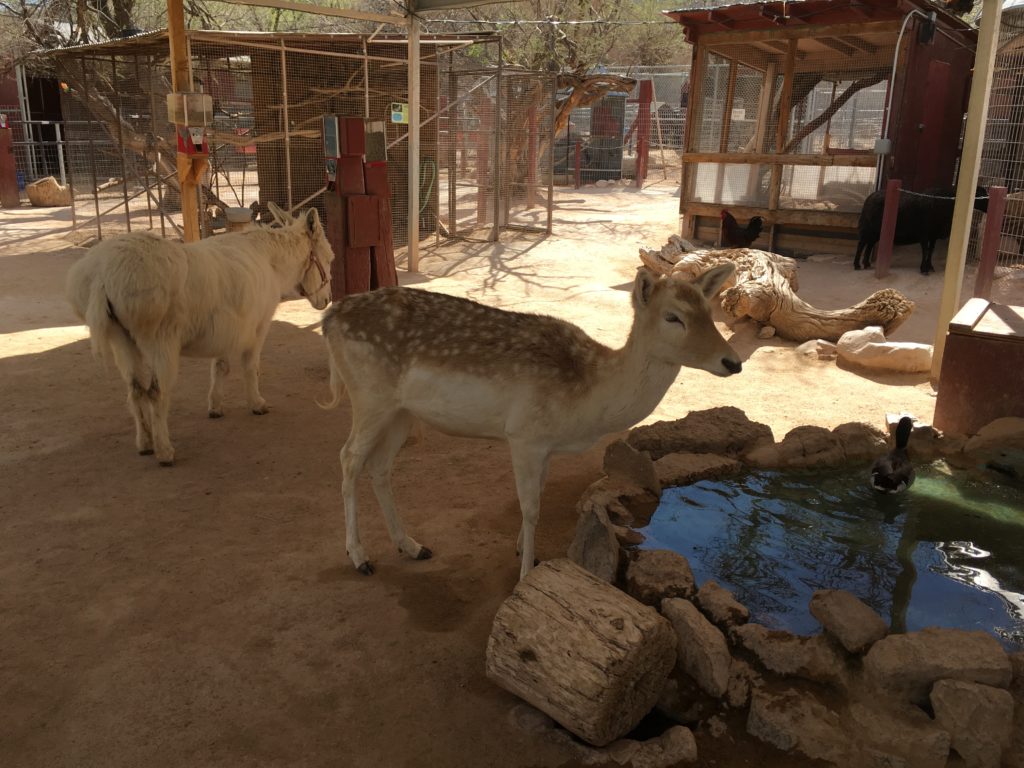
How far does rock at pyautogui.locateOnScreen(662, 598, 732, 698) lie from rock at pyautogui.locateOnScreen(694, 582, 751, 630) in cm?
11

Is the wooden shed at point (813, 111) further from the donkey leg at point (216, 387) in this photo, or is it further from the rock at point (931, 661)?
the rock at point (931, 661)

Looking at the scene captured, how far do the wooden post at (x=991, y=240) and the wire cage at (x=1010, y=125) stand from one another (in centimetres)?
239

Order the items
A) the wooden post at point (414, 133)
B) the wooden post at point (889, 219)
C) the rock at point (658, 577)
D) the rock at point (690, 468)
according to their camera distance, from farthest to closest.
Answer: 1. the wooden post at point (889, 219)
2. the wooden post at point (414, 133)
3. the rock at point (690, 468)
4. the rock at point (658, 577)

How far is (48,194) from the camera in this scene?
19500mm

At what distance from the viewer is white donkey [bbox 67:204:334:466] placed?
5.32m

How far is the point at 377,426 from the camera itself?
4.18m

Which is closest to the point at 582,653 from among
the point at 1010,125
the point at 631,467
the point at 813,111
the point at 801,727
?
the point at 801,727

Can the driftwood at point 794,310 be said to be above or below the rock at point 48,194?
below

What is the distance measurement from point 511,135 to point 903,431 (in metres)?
11.8

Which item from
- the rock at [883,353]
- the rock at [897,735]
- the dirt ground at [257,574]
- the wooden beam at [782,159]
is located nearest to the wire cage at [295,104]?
the wooden beam at [782,159]

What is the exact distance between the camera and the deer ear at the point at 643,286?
3764 millimetres

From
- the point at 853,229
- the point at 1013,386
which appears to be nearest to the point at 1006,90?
the point at 853,229

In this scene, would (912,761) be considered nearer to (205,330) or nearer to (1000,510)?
(1000,510)

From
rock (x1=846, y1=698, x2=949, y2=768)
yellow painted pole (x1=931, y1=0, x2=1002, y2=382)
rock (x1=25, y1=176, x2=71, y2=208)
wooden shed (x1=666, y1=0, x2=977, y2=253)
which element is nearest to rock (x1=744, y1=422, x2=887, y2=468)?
yellow painted pole (x1=931, y1=0, x2=1002, y2=382)
